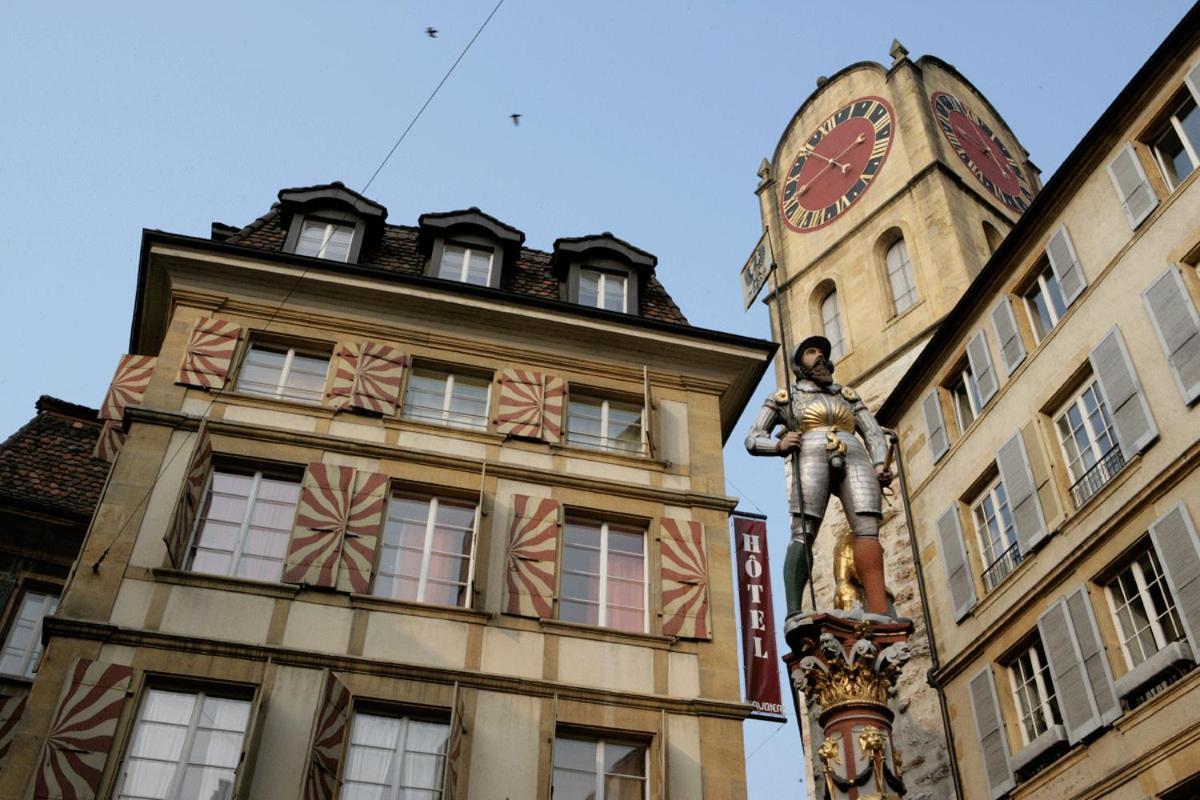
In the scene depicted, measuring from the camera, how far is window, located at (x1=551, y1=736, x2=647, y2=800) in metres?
13.0

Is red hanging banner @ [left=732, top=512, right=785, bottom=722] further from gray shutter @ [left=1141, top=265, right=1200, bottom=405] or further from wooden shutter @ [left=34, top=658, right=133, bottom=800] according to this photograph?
wooden shutter @ [left=34, top=658, right=133, bottom=800]

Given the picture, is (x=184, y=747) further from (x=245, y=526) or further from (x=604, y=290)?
(x=604, y=290)

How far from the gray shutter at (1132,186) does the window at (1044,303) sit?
182cm

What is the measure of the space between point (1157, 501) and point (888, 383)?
1466 centimetres

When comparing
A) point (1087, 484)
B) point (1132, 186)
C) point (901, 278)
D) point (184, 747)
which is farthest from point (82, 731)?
point (901, 278)

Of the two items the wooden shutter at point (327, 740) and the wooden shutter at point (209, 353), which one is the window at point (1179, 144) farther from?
the wooden shutter at point (209, 353)

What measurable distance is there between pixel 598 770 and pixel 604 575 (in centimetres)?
268

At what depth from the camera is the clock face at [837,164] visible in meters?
35.5

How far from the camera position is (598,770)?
1323 centimetres

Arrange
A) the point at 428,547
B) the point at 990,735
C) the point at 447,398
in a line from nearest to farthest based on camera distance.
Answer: the point at 428,547 → the point at 447,398 → the point at 990,735

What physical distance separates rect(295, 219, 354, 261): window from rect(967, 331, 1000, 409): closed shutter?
1049cm

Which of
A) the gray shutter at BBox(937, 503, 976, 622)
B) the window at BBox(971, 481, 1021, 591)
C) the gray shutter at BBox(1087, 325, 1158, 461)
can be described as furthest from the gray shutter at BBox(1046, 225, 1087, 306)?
the gray shutter at BBox(937, 503, 976, 622)

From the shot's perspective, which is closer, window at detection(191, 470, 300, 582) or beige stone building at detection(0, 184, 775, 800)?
beige stone building at detection(0, 184, 775, 800)

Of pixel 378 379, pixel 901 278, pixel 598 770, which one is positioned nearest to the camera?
pixel 598 770
